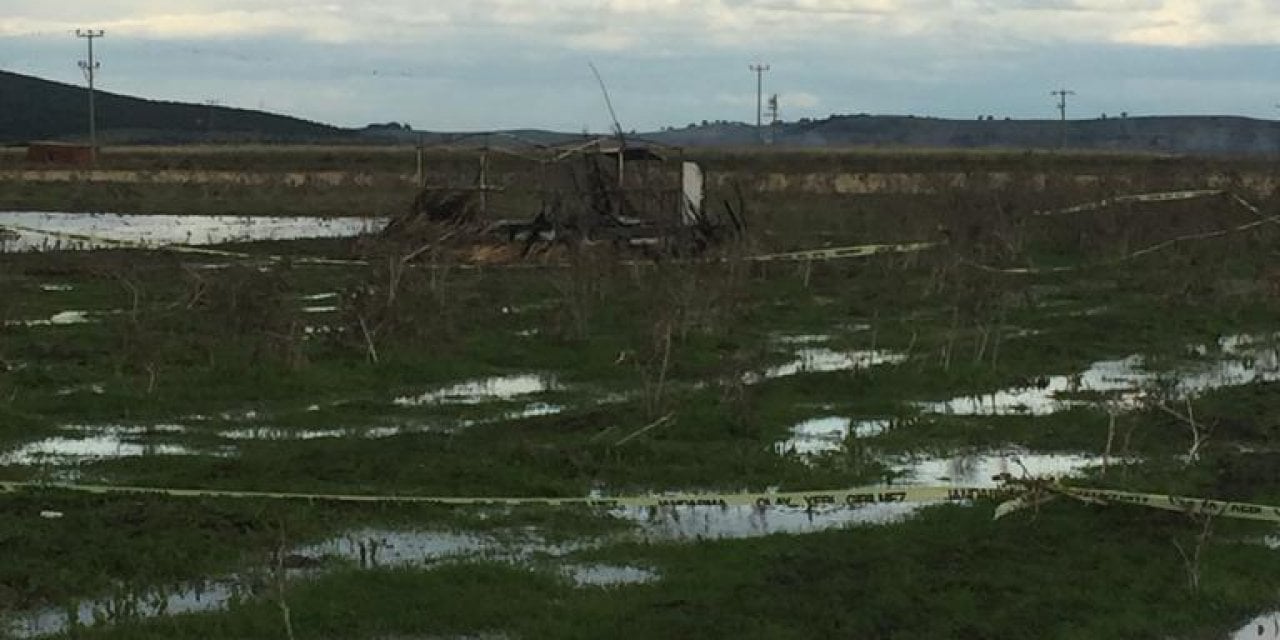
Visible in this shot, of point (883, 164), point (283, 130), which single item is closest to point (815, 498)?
point (883, 164)

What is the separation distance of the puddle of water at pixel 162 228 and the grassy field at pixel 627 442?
24.9 feet

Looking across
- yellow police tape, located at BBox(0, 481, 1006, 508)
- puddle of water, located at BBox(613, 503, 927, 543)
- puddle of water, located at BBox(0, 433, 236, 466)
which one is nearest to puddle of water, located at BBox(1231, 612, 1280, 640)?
yellow police tape, located at BBox(0, 481, 1006, 508)

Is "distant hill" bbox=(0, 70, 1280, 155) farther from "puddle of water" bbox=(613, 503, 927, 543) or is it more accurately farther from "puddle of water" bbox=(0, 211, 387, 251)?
"puddle of water" bbox=(613, 503, 927, 543)

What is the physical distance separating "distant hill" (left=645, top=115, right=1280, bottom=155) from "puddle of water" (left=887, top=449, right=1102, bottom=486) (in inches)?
5524

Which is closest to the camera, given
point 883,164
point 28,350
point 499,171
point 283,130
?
point 28,350

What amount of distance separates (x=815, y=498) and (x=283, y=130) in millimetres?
176919

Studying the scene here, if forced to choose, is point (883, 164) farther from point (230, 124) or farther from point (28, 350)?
point (230, 124)

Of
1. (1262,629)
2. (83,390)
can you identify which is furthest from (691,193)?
(1262,629)

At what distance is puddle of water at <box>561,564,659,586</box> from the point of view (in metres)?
7.97

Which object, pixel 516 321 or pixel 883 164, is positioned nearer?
pixel 516 321

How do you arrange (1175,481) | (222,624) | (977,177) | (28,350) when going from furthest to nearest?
(977,177) < (28,350) < (1175,481) < (222,624)

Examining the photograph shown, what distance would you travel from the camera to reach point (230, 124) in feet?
597

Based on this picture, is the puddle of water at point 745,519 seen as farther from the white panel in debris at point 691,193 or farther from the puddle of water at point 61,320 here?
the white panel in debris at point 691,193

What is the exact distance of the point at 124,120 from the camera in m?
169
